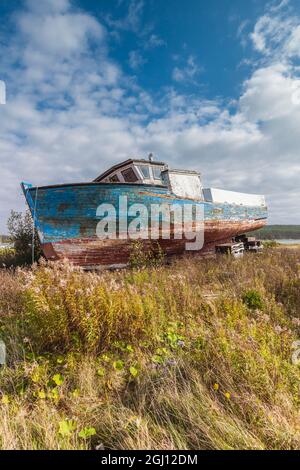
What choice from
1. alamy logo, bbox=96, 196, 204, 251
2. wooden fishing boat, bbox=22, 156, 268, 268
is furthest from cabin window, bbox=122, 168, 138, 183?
alamy logo, bbox=96, 196, 204, 251

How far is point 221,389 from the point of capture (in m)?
2.32

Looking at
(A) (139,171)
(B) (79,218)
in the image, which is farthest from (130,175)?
(B) (79,218)

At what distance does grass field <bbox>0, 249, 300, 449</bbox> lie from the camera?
1859 millimetres

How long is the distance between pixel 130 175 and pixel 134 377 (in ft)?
28.6

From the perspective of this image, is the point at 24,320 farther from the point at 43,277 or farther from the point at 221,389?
the point at 221,389

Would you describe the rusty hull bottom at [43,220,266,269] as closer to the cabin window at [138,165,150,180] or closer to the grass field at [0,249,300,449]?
the cabin window at [138,165,150,180]

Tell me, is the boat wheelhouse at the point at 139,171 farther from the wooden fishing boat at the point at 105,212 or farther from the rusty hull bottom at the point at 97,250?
the rusty hull bottom at the point at 97,250

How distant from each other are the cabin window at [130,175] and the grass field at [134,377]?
6.96 meters

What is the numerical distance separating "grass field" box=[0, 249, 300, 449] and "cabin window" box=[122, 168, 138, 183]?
6957 millimetres

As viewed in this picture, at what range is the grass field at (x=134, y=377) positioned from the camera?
6.10 feet
